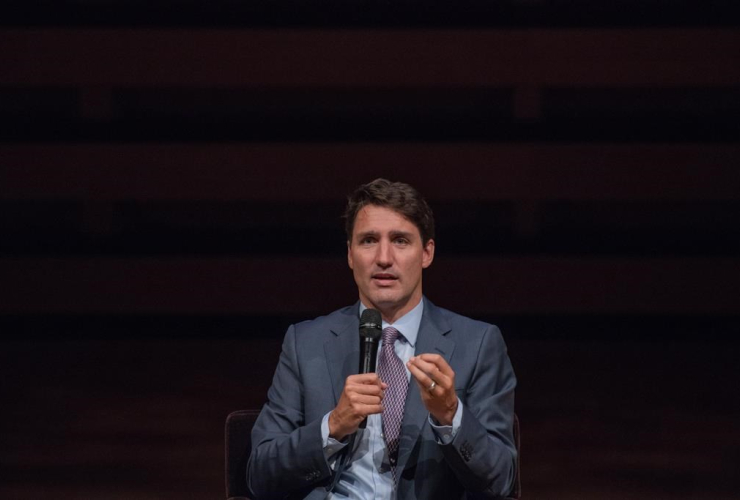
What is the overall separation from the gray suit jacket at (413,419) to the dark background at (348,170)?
3758 millimetres

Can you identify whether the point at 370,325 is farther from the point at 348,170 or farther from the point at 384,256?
the point at 348,170

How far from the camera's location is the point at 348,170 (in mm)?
6191

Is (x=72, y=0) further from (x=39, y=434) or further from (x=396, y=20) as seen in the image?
(x=39, y=434)

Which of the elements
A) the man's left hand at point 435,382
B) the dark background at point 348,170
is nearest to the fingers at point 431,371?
the man's left hand at point 435,382

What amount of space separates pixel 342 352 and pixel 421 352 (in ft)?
0.53

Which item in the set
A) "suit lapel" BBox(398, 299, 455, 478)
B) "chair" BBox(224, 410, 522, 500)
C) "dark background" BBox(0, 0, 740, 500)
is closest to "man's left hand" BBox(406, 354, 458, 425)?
"suit lapel" BBox(398, 299, 455, 478)

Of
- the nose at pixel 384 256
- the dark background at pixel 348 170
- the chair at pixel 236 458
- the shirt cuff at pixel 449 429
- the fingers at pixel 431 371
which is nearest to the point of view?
the fingers at pixel 431 371

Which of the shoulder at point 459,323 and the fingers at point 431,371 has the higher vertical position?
the shoulder at point 459,323

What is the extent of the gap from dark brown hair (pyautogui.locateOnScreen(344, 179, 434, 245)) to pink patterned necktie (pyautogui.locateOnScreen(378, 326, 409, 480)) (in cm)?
22

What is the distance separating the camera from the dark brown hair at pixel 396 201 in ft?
6.63

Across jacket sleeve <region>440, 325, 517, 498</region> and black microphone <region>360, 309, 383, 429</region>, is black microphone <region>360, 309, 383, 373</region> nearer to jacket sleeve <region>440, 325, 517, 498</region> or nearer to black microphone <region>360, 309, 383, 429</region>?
black microphone <region>360, 309, 383, 429</region>

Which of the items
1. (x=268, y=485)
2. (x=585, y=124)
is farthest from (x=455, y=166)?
(x=268, y=485)

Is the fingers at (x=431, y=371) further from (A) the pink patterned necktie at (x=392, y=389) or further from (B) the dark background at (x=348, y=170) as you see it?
(B) the dark background at (x=348, y=170)

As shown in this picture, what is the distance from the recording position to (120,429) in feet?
15.5
